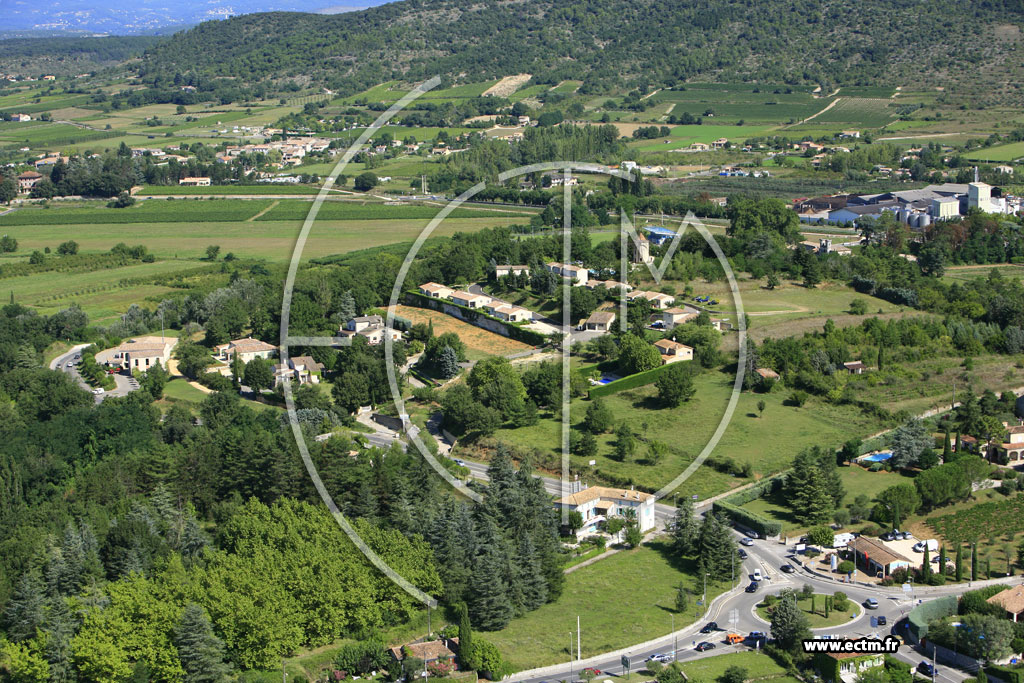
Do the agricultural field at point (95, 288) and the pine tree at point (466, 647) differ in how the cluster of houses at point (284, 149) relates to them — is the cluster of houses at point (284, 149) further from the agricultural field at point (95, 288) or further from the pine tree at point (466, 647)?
the pine tree at point (466, 647)

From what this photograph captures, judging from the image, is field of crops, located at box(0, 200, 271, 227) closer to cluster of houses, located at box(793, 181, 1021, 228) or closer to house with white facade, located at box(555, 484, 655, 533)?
cluster of houses, located at box(793, 181, 1021, 228)

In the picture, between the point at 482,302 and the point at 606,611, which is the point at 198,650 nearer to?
the point at 606,611

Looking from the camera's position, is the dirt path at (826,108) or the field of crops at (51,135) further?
the field of crops at (51,135)

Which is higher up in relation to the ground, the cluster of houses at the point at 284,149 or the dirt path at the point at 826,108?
the dirt path at the point at 826,108

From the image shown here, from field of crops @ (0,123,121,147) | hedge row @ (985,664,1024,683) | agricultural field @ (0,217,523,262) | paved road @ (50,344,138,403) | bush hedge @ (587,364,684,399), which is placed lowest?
hedge row @ (985,664,1024,683)

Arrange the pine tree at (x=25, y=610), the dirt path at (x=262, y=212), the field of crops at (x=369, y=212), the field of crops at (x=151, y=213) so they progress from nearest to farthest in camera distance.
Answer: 1. the pine tree at (x=25, y=610)
2. the field of crops at (x=369, y=212)
3. the dirt path at (x=262, y=212)
4. the field of crops at (x=151, y=213)

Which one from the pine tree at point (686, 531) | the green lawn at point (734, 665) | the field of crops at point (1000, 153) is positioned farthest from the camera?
the field of crops at point (1000, 153)

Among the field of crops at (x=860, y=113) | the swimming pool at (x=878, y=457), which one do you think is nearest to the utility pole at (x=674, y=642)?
the swimming pool at (x=878, y=457)

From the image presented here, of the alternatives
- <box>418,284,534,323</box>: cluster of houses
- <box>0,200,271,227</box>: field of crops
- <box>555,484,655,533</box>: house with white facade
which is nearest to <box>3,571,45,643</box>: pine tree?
<box>555,484,655,533</box>: house with white facade
